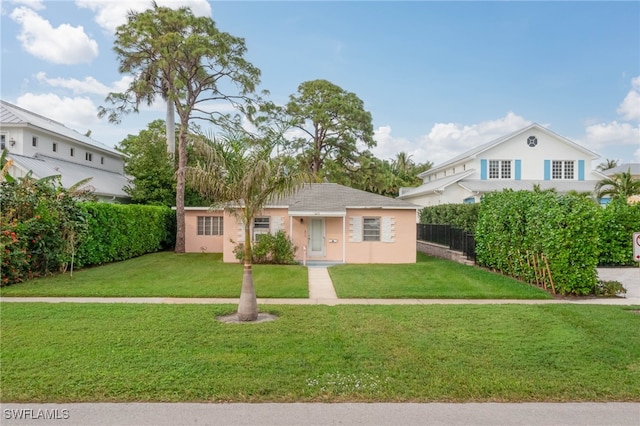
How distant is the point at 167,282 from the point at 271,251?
214 inches

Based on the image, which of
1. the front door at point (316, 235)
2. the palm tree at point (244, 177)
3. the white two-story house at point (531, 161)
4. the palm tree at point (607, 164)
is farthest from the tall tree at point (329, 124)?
the palm tree at point (607, 164)

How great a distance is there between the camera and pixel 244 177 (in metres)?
7.51

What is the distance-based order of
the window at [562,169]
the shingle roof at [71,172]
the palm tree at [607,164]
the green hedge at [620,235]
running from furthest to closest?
the palm tree at [607,164] → the window at [562,169] → the shingle roof at [71,172] → the green hedge at [620,235]

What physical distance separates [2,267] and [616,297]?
671 inches

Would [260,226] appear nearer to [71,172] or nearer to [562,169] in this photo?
[71,172]

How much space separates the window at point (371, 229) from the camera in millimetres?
17406

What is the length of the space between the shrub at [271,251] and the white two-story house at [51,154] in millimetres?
10605

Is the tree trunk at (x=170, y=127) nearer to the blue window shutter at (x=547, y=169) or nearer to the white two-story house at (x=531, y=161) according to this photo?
the white two-story house at (x=531, y=161)

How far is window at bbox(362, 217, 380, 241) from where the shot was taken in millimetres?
17406

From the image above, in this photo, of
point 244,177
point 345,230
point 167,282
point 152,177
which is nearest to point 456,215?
point 345,230

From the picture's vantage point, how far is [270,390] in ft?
14.4

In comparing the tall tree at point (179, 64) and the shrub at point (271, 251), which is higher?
the tall tree at point (179, 64)

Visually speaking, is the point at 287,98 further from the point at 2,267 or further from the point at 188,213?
the point at 2,267
